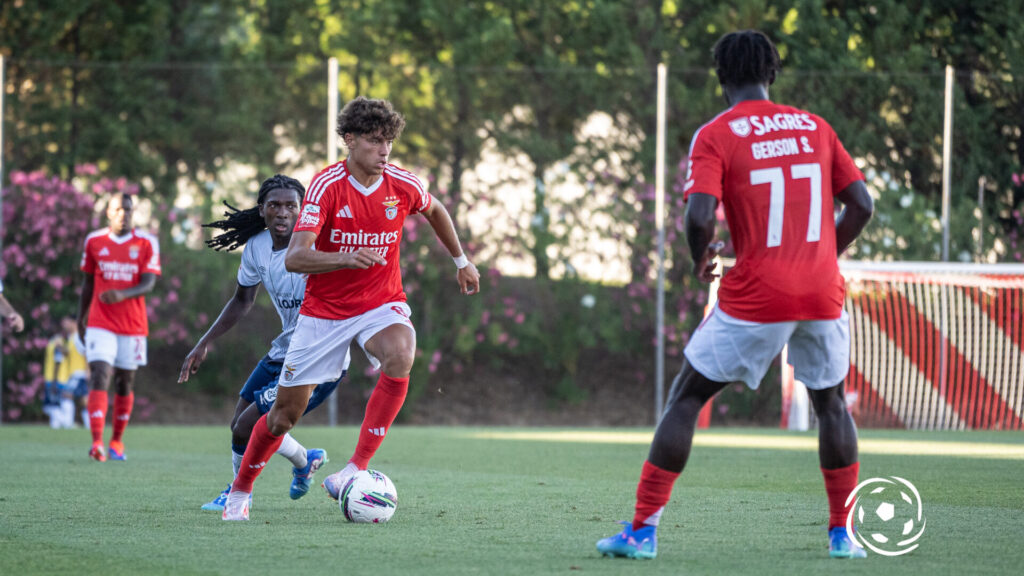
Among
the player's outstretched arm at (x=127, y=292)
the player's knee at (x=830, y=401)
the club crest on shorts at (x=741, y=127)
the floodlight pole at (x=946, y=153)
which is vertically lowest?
the player's knee at (x=830, y=401)

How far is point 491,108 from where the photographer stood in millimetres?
19906

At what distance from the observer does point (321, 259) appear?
19.9 ft

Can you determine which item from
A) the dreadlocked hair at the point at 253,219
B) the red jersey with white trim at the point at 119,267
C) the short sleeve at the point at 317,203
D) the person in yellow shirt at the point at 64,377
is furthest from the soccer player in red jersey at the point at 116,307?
the person in yellow shirt at the point at 64,377

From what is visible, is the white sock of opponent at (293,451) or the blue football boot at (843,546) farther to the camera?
the white sock of opponent at (293,451)

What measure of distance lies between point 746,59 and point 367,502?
2755 millimetres

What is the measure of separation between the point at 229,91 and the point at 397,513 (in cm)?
1528

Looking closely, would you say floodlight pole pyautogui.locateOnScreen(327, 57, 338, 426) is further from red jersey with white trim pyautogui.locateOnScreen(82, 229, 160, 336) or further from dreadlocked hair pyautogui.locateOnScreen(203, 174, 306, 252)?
→ dreadlocked hair pyautogui.locateOnScreen(203, 174, 306, 252)

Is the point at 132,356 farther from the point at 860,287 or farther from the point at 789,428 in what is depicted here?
the point at 860,287

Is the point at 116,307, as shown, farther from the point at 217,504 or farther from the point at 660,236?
the point at 660,236

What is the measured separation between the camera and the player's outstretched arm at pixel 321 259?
6.02 meters

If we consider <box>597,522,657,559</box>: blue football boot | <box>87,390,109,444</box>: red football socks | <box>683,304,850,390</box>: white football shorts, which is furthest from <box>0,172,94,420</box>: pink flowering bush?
<box>683,304,850,390</box>: white football shorts

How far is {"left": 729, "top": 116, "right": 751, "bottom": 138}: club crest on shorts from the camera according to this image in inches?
193

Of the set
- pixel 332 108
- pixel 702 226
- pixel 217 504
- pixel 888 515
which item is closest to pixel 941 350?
pixel 332 108

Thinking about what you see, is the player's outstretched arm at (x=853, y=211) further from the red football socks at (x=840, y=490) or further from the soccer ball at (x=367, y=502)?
the soccer ball at (x=367, y=502)
